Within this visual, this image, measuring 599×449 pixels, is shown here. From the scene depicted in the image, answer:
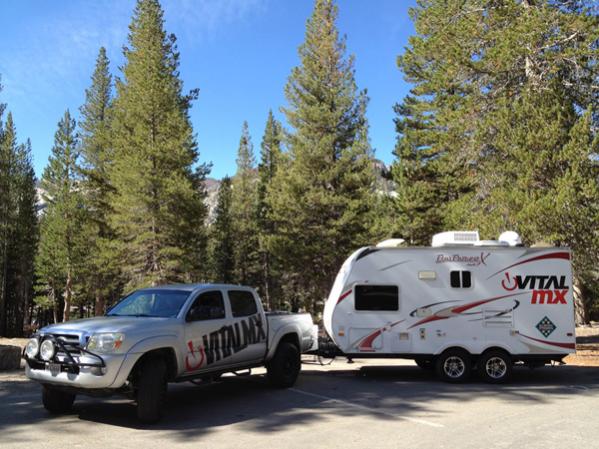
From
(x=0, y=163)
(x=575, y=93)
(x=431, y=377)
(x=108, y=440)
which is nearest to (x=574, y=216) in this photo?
(x=575, y=93)

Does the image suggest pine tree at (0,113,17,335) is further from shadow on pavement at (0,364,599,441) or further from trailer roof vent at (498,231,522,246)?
trailer roof vent at (498,231,522,246)

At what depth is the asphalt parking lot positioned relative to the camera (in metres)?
6.04

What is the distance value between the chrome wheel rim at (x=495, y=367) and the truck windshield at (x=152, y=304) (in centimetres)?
662

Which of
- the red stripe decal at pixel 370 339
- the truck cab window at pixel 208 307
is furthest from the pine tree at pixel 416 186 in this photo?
the truck cab window at pixel 208 307

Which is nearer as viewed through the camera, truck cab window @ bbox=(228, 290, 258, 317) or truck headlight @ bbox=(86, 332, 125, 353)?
truck headlight @ bbox=(86, 332, 125, 353)

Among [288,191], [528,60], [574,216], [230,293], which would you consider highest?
[528,60]

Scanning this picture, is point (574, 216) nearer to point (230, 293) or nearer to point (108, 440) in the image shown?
point (230, 293)

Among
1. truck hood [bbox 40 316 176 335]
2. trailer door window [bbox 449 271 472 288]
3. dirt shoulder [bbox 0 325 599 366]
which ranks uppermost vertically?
trailer door window [bbox 449 271 472 288]

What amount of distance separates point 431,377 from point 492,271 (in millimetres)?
2800

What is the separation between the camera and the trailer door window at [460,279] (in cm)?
1080

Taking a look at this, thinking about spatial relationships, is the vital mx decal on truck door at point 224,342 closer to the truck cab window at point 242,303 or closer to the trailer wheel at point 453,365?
the truck cab window at point 242,303

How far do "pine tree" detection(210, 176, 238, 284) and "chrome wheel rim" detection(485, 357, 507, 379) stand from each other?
40.6m

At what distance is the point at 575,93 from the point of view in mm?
15836

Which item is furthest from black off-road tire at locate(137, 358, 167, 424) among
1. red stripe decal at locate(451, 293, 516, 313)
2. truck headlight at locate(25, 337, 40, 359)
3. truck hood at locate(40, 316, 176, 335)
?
red stripe decal at locate(451, 293, 516, 313)
